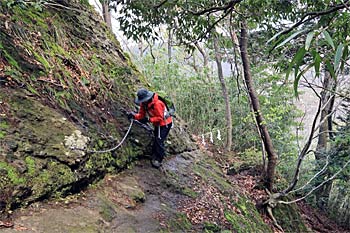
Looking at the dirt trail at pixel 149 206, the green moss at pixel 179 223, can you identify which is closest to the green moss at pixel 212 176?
the dirt trail at pixel 149 206

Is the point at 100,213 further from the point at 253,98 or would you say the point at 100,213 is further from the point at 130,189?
the point at 253,98

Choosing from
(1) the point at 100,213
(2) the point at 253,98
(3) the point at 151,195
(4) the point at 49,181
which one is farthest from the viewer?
(2) the point at 253,98

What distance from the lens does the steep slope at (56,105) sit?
3438 millimetres

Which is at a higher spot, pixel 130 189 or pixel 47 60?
pixel 47 60

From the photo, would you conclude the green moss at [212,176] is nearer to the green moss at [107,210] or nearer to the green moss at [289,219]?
the green moss at [289,219]

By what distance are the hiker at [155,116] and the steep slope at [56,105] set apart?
25 cm

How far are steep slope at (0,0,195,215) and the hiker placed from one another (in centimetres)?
25

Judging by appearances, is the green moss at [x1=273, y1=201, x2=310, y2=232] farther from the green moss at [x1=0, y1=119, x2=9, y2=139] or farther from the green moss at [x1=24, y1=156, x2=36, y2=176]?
the green moss at [x1=0, y1=119, x2=9, y2=139]

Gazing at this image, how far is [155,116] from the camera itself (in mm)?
5664

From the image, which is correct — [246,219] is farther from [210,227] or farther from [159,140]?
[159,140]

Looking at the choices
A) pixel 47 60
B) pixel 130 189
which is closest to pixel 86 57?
pixel 47 60

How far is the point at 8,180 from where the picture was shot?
3.08m

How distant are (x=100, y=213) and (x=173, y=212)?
1.50m

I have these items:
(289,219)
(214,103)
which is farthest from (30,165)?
(214,103)
